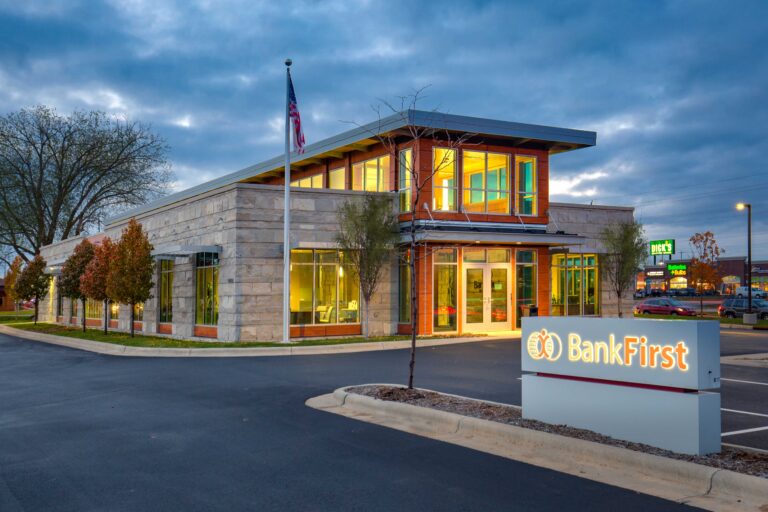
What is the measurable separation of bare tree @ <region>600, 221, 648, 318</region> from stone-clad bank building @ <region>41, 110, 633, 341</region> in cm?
220

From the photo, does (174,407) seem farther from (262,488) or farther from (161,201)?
(161,201)

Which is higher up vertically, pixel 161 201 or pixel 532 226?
pixel 161 201

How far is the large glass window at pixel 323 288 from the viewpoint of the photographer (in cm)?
2511

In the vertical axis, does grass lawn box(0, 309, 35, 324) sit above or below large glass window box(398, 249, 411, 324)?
below

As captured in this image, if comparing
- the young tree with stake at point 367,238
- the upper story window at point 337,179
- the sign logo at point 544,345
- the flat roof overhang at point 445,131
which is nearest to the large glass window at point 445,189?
the flat roof overhang at point 445,131

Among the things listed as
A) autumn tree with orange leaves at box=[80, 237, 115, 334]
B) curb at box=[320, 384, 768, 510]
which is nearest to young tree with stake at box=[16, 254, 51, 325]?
autumn tree with orange leaves at box=[80, 237, 115, 334]

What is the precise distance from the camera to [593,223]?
32.7 meters

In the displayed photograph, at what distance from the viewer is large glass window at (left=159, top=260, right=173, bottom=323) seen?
29.0 m

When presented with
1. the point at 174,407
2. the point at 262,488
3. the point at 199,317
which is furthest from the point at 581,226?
the point at 262,488

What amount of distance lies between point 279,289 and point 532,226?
35.5ft

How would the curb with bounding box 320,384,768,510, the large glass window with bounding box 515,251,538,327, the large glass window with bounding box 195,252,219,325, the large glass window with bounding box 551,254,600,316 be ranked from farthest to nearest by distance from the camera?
1. the large glass window with bounding box 551,254,600,316
2. the large glass window with bounding box 515,251,538,327
3. the large glass window with bounding box 195,252,219,325
4. the curb with bounding box 320,384,768,510

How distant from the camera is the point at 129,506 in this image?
6086mm

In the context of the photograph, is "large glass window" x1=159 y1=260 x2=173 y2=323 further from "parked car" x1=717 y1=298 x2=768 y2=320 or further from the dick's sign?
"parked car" x1=717 y1=298 x2=768 y2=320

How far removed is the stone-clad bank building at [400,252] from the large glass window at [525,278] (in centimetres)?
4
